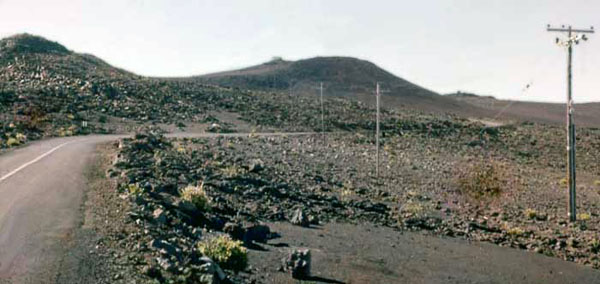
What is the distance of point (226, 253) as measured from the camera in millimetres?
12039

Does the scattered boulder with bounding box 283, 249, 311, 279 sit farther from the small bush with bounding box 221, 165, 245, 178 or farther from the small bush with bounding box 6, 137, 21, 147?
the small bush with bounding box 6, 137, 21, 147

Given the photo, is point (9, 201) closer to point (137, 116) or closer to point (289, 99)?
point (137, 116)

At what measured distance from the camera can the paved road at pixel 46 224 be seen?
9.69 m

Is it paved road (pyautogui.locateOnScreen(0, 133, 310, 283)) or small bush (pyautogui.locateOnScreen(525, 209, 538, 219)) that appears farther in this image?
small bush (pyautogui.locateOnScreen(525, 209, 538, 219))

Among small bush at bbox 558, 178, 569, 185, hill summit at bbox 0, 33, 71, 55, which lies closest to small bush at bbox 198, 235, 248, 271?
small bush at bbox 558, 178, 569, 185

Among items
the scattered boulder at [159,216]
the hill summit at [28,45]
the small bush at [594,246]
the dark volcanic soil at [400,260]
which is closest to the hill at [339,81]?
the hill summit at [28,45]

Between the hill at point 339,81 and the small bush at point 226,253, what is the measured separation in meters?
86.1

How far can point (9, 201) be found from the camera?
14141mm

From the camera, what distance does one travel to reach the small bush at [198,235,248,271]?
1186cm

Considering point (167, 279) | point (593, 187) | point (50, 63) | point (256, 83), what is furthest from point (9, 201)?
point (256, 83)

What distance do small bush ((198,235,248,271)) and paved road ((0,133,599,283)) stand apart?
2543 millimetres

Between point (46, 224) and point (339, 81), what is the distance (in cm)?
10600

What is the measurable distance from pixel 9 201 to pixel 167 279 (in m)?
6.66

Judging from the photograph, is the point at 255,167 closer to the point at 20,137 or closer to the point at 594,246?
the point at 594,246
